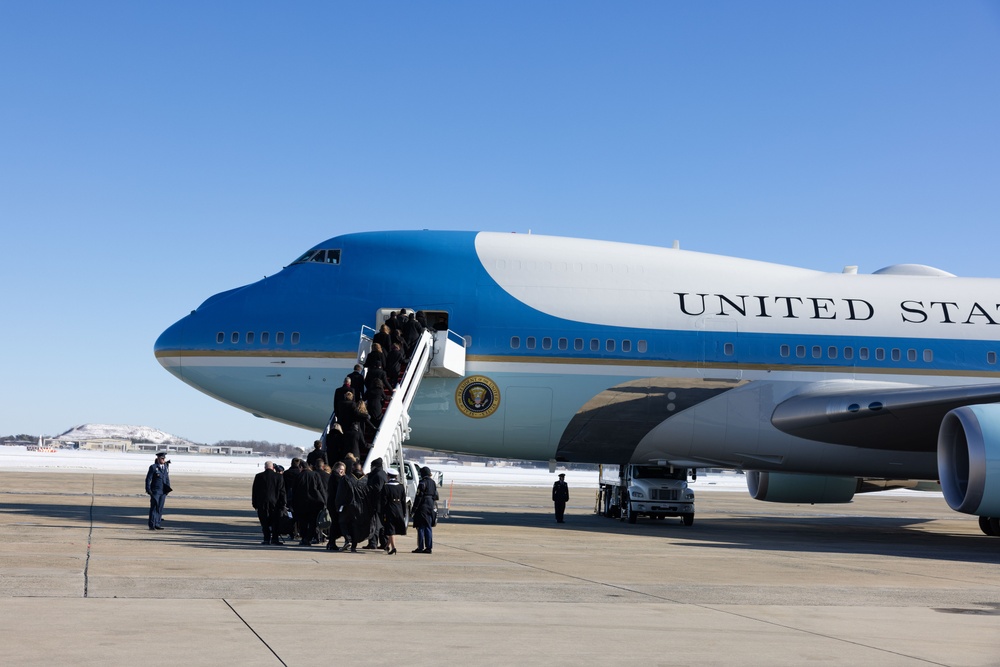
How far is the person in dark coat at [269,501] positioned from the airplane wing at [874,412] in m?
11.1

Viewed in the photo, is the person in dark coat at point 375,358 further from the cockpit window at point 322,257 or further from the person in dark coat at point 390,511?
the cockpit window at point 322,257

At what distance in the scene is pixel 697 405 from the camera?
73.8 feet

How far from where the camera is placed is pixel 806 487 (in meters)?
26.4

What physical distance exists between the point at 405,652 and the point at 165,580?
459 centimetres

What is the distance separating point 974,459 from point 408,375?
33.5ft

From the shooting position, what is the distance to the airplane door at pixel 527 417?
22203 mm

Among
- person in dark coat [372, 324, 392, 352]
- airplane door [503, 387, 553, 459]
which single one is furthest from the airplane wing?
person in dark coat [372, 324, 392, 352]

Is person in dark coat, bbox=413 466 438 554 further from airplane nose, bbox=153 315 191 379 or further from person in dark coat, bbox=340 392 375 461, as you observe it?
airplane nose, bbox=153 315 191 379

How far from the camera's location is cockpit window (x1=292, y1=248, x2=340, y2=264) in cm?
2320

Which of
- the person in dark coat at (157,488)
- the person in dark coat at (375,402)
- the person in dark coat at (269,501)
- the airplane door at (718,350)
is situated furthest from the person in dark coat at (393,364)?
the airplane door at (718,350)

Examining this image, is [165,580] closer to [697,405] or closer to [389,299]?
[389,299]

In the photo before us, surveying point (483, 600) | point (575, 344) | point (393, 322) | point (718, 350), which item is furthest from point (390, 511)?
point (718, 350)

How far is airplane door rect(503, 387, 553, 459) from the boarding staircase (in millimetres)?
1249

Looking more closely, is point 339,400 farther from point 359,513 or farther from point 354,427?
point 359,513
